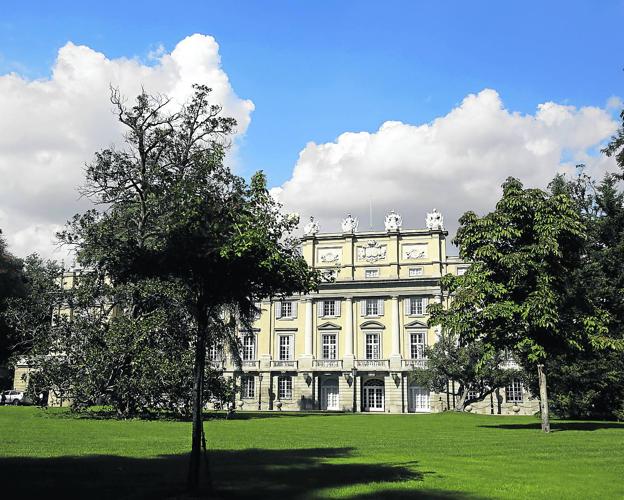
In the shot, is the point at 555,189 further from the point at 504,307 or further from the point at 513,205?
the point at 504,307

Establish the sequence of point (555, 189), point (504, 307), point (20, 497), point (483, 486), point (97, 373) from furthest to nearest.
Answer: point (555, 189) → point (97, 373) → point (504, 307) → point (483, 486) → point (20, 497)

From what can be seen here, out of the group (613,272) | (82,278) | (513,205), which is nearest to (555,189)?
(613,272)

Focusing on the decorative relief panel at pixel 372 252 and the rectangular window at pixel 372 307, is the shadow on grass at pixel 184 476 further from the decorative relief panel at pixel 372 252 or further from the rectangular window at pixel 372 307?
the decorative relief panel at pixel 372 252

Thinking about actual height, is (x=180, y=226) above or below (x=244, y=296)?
above

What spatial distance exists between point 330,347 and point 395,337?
6.97 meters

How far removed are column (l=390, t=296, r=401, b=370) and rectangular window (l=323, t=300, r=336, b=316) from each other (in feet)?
20.0

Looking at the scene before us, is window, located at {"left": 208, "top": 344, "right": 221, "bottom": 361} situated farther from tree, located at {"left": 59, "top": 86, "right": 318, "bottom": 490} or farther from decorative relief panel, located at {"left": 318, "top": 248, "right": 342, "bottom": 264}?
tree, located at {"left": 59, "top": 86, "right": 318, "bottom": 490}

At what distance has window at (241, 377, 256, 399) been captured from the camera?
66562 millimetres

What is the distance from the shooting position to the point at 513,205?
2847cm

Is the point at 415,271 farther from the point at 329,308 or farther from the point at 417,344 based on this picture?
the point at 329,308

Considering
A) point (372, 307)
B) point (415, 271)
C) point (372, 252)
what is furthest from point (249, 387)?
point (415, 271)

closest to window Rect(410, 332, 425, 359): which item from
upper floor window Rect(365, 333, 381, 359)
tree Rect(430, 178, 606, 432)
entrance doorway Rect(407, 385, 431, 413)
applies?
entrance doorway Rect(407, 385, 431, 413)

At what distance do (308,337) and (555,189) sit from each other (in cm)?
3368

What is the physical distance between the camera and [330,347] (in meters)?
65.5
